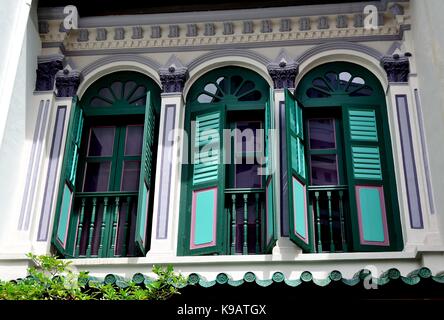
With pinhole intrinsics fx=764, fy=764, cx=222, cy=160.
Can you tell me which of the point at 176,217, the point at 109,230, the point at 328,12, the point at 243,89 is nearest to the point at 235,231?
the point at 176,217

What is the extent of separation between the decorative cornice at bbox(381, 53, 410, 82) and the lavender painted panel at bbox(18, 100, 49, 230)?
12.7ft

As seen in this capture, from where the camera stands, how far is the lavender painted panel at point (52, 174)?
796cm

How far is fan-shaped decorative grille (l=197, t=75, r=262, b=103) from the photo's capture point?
8.84 m

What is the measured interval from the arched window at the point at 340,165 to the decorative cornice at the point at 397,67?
238 millimetres

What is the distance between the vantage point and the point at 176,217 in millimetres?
8016

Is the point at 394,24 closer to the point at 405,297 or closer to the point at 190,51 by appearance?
the point at 190,51

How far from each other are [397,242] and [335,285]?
138 cm

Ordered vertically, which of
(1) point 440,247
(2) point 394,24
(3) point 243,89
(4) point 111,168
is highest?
(2) point 394,24

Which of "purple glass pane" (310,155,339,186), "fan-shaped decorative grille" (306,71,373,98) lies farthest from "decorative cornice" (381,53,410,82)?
"purple glass pane" (310,155,339,186)

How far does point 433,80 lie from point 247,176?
2208mm

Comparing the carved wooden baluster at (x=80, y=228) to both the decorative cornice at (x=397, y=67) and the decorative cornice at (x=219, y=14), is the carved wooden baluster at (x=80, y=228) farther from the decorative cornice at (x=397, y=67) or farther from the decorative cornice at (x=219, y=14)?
the decorative cornice at (x=397, y=67)

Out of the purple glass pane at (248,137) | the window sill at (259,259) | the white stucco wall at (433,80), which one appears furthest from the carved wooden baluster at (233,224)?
the white stucco wall at (433,80)

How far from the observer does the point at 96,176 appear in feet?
28.3

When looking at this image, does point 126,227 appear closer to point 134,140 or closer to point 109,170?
point 109,170
